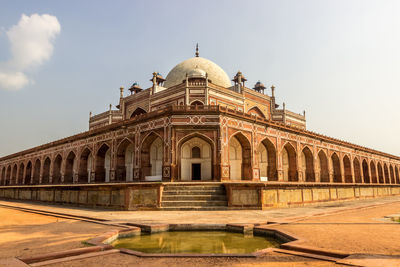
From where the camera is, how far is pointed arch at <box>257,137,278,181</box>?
74.1 ft

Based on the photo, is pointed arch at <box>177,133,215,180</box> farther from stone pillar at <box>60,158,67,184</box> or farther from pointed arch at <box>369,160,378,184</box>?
pointed arch at <box>369,160,378,184</box>

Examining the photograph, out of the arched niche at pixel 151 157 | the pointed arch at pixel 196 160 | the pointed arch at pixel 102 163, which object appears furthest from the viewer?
the pointed arch at pixel 102 163

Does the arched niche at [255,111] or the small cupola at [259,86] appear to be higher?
the small cupola at [259,86]

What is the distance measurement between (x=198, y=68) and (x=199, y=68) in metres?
0.43

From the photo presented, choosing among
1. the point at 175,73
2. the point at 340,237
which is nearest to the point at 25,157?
the point at 175,73

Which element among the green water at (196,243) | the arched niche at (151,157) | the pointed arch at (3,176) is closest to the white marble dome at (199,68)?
the arched niche at (151,157)

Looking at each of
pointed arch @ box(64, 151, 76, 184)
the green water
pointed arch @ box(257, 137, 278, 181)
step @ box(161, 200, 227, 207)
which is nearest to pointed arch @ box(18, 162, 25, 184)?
pointed arch @ box(64, 151, 76, 184)

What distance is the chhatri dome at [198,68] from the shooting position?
103 ft

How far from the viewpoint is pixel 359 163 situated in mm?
33906

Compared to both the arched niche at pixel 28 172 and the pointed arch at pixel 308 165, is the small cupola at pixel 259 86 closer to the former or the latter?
the pointed arch at pixel 308 165

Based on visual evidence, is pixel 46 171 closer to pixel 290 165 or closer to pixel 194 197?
pixel 290 165

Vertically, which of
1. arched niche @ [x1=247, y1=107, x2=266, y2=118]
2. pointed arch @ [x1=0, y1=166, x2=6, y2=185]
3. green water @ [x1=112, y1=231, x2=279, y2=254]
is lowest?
green water @ [x1=112, y1=231, x2=279, y2=254]

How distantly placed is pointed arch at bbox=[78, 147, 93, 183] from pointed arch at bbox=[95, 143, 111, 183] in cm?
203

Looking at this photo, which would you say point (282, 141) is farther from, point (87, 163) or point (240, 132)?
point (87, 163)
